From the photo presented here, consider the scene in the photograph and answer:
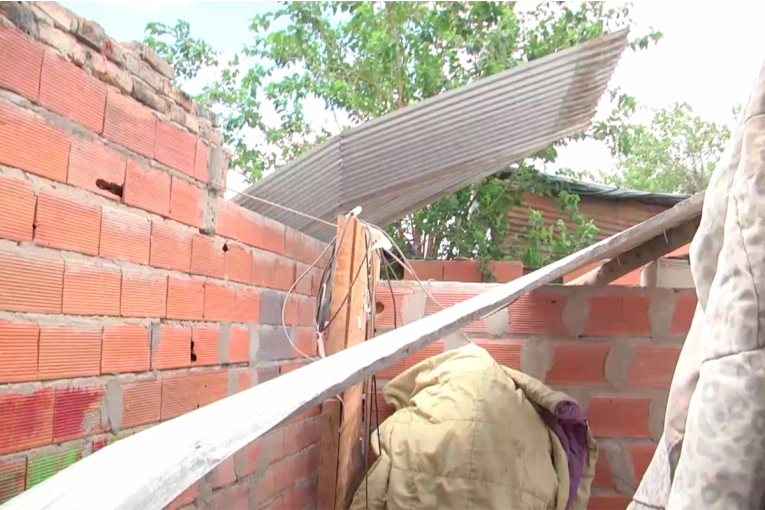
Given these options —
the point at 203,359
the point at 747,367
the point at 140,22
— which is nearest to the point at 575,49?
the point at 203,359

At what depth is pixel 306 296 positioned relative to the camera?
2594 mm

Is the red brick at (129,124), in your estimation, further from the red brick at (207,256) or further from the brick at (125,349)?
the brick at (125,349)

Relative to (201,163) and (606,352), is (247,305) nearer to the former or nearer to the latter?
(201,163)

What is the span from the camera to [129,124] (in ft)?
4.83

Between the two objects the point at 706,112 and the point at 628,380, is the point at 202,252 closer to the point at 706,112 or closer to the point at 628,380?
the point at 628,380

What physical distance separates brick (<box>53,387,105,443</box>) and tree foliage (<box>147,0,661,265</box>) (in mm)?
3549

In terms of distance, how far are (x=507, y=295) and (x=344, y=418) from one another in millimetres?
678

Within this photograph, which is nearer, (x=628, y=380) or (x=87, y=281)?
(x=87, y=281)

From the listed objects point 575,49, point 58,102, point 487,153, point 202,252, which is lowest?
point 202,252

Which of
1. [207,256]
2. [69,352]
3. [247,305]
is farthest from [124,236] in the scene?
[247,305]

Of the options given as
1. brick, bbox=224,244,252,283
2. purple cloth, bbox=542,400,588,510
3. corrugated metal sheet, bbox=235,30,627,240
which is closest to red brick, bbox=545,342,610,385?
purple cloth, bbox=542,400,588,510

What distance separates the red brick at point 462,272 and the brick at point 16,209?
326 centimetres

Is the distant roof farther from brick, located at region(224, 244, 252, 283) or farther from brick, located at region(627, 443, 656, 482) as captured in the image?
brick, located at region(224, 244, 252, 283)

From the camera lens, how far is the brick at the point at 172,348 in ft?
5.18
